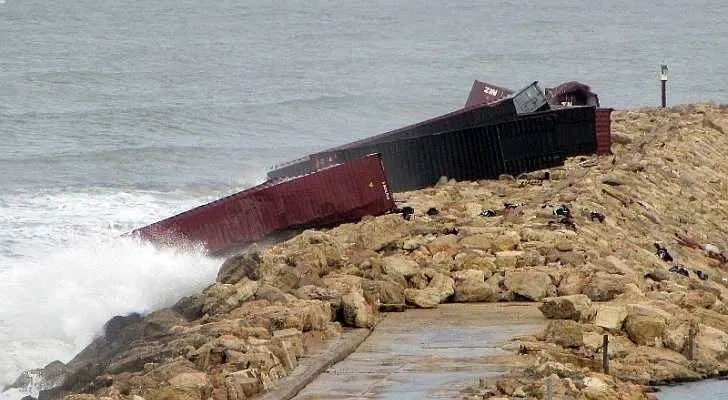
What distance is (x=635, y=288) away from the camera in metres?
19.5

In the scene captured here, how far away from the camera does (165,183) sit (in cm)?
4866

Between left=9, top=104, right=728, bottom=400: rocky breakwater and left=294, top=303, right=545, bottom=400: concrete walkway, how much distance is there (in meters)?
0.30

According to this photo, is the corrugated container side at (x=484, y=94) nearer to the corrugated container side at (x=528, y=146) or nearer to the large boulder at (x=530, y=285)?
the corrugated container side at (x=528, y=146)

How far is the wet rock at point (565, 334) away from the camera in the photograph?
56.2 ft

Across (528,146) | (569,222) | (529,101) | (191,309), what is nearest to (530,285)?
(569,222)

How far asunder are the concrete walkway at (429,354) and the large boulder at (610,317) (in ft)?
2.50

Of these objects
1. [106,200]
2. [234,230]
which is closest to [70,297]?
[234,230]

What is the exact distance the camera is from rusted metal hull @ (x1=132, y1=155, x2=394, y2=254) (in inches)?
1053

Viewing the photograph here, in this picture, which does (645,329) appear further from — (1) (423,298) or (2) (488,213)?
(2) (488,213)

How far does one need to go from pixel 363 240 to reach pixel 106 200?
23.4 meters

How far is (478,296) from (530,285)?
2.32ft

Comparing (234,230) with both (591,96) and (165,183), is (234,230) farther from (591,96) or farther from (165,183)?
(165,183)

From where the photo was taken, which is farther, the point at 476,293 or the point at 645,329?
the point at 476,293

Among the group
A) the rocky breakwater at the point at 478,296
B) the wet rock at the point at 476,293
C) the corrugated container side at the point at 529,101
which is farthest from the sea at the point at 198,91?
the corrugated container side at the point at 529,101
